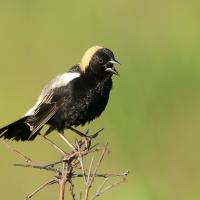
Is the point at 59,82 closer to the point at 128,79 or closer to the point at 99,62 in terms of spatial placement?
the point at 99,62

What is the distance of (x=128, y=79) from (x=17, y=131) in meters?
3.43

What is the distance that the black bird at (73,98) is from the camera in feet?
17.4

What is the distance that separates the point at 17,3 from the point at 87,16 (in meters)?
0.77

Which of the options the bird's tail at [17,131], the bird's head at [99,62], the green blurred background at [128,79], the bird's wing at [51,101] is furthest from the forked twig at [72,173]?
the green blurred background at [128,79]

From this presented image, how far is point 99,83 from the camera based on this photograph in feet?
17.9

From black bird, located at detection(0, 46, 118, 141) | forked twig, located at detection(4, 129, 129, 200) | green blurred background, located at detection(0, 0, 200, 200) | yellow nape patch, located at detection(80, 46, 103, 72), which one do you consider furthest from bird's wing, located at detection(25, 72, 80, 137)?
green blurred background, located at detection(0, 0, 200, 200)

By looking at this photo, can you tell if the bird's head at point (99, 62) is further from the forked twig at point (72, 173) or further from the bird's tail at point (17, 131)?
the forked twig at point (72, 173)

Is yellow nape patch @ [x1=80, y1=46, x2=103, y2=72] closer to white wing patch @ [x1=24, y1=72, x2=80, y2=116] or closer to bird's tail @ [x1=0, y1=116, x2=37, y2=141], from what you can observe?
white wing patch @ [x1=24, y1=72, x2=80, y2=116]

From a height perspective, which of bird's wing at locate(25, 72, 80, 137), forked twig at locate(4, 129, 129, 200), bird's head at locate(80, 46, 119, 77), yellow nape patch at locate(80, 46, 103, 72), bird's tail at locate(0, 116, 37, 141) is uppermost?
yellow nape patch at locate(80, 46, 103, 72)

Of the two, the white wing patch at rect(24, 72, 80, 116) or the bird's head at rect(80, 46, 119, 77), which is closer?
the white wing patch at rect(24, 72, 80, 116)

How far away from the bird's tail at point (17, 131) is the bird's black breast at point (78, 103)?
0.20 metres

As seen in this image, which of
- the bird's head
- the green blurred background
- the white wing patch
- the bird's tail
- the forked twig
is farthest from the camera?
the green blurred background

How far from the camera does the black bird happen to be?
5.32 m

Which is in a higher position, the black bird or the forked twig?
the black bird
